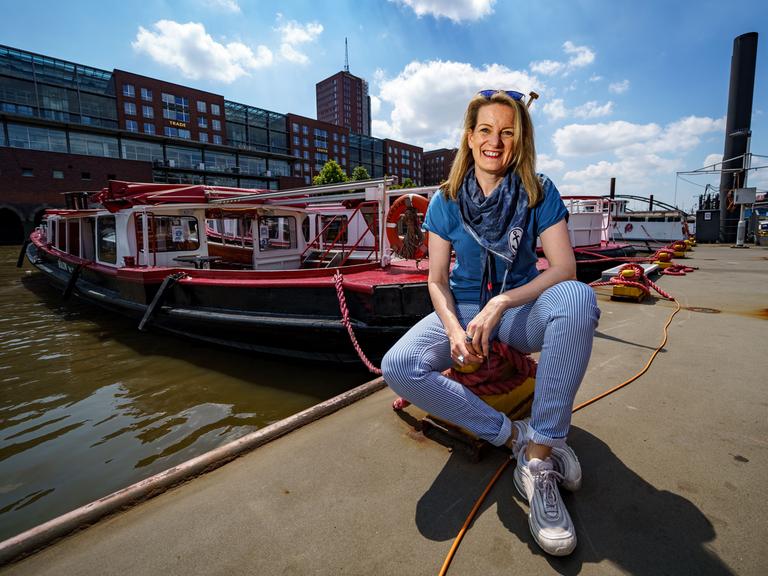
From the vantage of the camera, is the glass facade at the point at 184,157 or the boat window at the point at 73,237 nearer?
the boat window at the point at 73,237

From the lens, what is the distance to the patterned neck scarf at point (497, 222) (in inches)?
73.5

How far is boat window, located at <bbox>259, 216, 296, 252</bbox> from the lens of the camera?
309 inches

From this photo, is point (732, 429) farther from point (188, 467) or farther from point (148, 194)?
point (148, 194)

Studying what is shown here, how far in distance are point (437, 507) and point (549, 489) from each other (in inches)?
19.0

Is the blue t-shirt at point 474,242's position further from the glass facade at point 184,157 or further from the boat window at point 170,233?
the glass facade at point 184,157

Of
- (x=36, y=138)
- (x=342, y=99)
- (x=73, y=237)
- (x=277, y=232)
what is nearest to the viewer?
(x=277, y=232)

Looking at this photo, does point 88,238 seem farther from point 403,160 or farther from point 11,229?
point 403,160

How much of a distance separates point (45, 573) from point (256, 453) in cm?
96

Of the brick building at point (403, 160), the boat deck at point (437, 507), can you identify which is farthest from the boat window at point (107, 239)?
the brick building at point (403, 160)

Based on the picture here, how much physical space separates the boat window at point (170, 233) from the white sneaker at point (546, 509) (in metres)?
7.29

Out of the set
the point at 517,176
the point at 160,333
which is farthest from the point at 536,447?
the point at 160,333

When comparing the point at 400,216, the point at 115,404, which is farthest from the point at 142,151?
the point at 115,404

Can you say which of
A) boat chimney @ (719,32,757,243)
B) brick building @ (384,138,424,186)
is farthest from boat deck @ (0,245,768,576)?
brick building @ (384,138,424,186)

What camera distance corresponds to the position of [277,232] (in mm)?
8383
